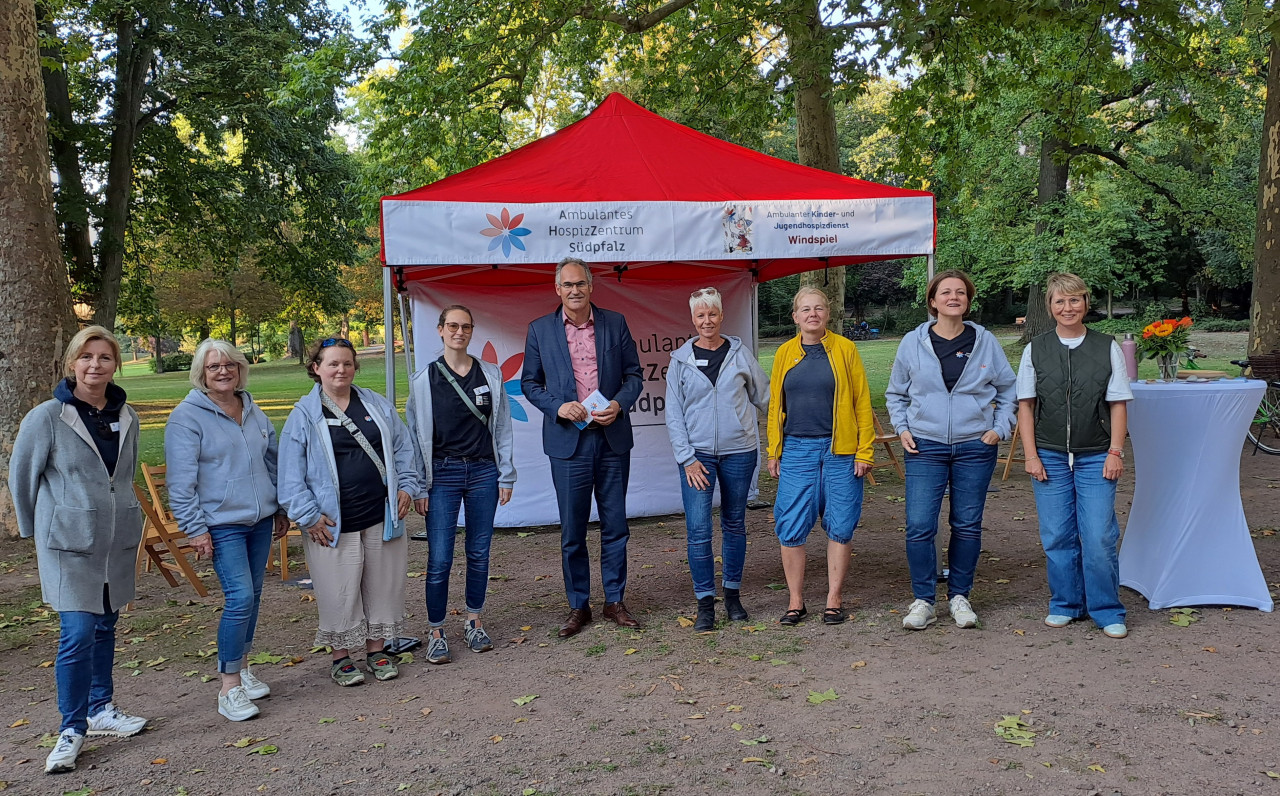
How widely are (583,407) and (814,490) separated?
3.94ft

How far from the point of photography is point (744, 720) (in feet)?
12.0

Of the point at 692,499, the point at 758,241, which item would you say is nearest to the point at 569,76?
the point at 758,241

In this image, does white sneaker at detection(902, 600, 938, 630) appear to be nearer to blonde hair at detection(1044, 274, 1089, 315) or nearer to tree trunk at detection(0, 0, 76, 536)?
blonde hair at detection(1044, 274, 1089, 315)

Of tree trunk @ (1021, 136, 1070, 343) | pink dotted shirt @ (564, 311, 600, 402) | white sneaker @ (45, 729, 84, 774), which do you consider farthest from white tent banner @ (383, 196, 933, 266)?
tree trunk @ (1021, 136, 1070, 343)

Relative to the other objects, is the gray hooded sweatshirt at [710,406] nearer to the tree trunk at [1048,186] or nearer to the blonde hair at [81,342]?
the blonde hair at [81,342]

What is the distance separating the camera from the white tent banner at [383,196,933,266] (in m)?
5.35

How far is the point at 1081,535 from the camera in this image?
454 cm

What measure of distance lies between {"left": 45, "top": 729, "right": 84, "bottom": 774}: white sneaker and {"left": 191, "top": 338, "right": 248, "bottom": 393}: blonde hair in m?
1.34

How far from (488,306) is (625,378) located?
2715 mm

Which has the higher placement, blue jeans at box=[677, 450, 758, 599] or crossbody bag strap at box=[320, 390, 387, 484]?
crossbody bag strap at box=[320, 390, 387, 484]

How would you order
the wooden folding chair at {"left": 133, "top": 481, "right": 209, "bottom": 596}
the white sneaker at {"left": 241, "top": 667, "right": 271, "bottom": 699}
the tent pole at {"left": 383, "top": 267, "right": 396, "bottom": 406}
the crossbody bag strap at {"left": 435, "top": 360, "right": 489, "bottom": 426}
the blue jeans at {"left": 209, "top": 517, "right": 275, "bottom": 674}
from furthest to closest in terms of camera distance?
the wooden folding chair at {"left": 133, "top": 481, "right": 209, "bottom": 596}
the tent pole at {"left": 383, "top": 267, "right": 396, "bottom": 406}
the crossbody bag strap at {"left": 435, "top": 360, "right": 489, "bottom": 426}
the white sneaker at {"left": 241, "top": 667, "right": 271, "bottom": 699}
the blue jeans at {"left": 209, "top": 517, "right": 275, "bottom": 674}

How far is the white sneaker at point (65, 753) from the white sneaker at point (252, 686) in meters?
0.70

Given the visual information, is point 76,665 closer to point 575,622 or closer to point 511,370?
point 575,622

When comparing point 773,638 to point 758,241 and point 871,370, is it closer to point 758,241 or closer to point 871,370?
point 758,241
